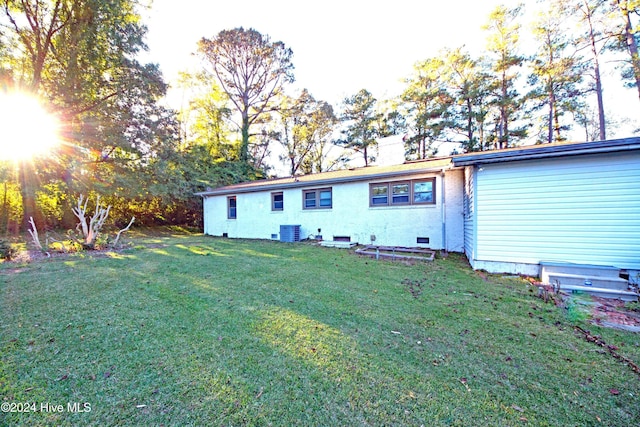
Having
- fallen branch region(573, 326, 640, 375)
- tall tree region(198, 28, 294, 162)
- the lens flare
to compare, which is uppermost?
tall tree region(198, 28, 294, 162)

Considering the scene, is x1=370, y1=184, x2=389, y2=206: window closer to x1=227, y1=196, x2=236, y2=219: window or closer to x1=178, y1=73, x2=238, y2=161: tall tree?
x1=227, y1=196, x2=236, y2=219: window

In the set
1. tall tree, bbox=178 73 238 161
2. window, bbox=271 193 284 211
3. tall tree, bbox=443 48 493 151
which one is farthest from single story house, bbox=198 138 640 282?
tall tree, bbox=178 73 238 161

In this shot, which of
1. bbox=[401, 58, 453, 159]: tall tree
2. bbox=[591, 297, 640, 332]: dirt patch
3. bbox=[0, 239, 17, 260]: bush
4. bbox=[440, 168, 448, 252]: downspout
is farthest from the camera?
bbox=[401, 58, 453, 159]: tall tree

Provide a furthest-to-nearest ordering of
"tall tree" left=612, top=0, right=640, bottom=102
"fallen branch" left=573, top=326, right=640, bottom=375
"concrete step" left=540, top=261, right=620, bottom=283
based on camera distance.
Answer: "tall tree" left=612, top=0, right=640, bottom=102, "concrete step" left=540, top=261, right=620, bottom=283, "fallen branch" left=573, top=326, right=640, bottom=375

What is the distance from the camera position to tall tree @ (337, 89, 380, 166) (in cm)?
A: 2414

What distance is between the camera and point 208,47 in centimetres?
1975

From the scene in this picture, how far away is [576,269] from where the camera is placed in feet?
16.0

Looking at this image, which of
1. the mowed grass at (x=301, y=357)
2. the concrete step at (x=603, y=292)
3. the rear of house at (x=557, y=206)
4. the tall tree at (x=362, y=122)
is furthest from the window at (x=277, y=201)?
the tall tree at (x=362, y=122)

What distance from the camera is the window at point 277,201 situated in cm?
1195

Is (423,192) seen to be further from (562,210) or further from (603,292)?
(603,292)

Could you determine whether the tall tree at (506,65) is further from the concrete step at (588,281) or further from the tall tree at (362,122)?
the concrete step at (588,281)

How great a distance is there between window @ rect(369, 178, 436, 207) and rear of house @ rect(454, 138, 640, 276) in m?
2.73

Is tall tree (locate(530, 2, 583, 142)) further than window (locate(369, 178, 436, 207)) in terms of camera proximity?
Yes

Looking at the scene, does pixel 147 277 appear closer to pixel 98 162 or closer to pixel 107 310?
pixel 107 310
